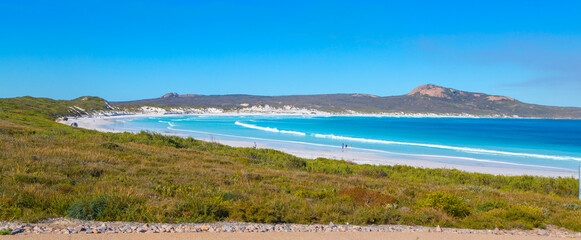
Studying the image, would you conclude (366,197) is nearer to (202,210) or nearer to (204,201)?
(204,201)

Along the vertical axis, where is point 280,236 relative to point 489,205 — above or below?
above

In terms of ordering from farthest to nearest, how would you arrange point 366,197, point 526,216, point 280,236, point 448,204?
1. point 366,197
2. point 448,204
3. point 526,216
4. point 280,236

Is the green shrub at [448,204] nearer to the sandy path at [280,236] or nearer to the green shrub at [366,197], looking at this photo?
the green shrub at [366,197]

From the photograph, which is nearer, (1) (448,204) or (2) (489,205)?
(1) (448,204)

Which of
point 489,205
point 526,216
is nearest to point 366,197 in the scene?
point 489,205

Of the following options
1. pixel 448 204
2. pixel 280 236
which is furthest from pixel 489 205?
pixel 280 236

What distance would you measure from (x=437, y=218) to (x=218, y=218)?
4.27 m

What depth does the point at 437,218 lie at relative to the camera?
7.24m

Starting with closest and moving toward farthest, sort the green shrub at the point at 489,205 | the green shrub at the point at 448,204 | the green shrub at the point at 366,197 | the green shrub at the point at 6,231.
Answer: the green shrub at the point at 6,231, the green shrub at the point at 448,204, the green shrub at the point at 366,197, the green shrub at the point at 489,205

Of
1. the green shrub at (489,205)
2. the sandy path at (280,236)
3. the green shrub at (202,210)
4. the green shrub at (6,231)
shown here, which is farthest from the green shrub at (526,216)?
the green shrub at (6,231)

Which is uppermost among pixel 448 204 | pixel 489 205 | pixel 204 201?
pixel 204 201

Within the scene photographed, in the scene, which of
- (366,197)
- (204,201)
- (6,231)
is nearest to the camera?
(6,231)

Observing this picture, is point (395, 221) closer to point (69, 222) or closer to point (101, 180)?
point (69, 222)

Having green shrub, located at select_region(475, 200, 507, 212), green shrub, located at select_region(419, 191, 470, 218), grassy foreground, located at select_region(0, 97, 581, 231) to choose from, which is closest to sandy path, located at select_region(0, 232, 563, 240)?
grassy foreground, located at select_region(0, 97, 581, 231)
